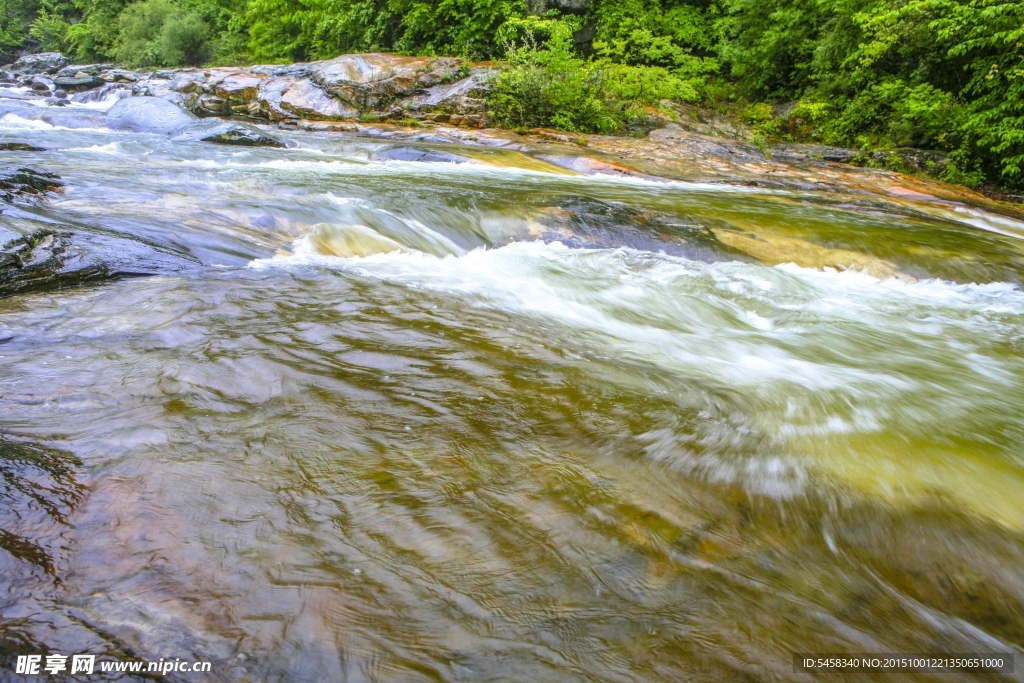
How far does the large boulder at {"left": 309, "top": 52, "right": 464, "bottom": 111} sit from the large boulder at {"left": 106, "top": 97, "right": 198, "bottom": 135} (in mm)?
4436

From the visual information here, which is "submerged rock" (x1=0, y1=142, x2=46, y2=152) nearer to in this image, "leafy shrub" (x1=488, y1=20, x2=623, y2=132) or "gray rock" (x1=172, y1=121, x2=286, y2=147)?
"gray rock" (x1=172, y1=121, x2=286, y2=147)

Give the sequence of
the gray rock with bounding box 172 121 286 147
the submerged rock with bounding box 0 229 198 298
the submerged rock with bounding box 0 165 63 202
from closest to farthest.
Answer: the submerged rock with bounding box 0 229 198 298 → the submerged rock with bounding box 0 165 63 202 → the gray rock with bounding box 172 121 286 147

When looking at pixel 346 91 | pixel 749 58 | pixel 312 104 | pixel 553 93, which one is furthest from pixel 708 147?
Result: pixel 312 104

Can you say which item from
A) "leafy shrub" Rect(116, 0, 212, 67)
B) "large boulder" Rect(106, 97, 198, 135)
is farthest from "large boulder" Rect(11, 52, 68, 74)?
"large boulder" Rect(106, 97, 198, 135)

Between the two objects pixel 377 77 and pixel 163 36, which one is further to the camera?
pixel 163 36

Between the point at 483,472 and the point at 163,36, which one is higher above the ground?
the point at 163,36

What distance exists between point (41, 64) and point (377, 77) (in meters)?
22.5

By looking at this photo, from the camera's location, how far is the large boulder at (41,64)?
2647 centimetres

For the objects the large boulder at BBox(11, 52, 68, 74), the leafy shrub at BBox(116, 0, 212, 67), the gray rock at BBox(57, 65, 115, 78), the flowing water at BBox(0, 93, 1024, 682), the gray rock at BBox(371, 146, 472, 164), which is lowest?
the flowing water at BBox(0, 93, 1024, 682)

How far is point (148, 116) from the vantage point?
42.3 ft

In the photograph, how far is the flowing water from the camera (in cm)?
163

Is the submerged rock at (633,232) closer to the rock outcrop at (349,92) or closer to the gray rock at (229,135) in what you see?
the gray rock at (229,135)

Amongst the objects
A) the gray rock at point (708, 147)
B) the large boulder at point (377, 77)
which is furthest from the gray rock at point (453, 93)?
the gray rock at point (708, 147)

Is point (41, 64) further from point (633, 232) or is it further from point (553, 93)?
point (633, 232)
